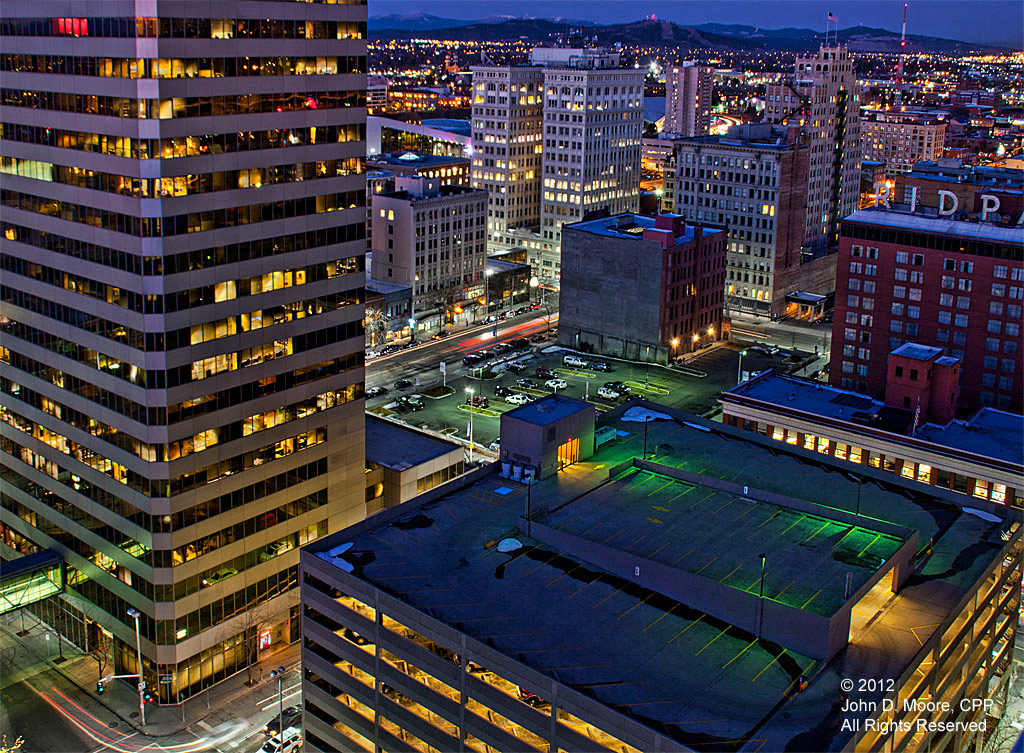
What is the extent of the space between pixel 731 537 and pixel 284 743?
36.4 metres

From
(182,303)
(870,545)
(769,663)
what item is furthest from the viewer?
(182,303)

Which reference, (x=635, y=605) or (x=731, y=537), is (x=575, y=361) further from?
(x=635, y=605)

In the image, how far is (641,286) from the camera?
172 meters

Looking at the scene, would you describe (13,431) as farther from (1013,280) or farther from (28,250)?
(1013,280)

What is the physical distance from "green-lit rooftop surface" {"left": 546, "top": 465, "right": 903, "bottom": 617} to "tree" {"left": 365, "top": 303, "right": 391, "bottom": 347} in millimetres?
97622

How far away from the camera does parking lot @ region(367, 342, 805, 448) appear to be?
147 meters

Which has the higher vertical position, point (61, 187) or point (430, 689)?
point (61, 187)

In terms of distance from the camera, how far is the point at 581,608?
65.0 metres

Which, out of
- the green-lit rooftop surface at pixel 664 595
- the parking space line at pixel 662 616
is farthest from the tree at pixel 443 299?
the parking space line at pixel 662 616

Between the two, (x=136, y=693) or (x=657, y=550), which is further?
(x=136, y=693)

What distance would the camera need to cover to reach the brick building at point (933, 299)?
11956 cm

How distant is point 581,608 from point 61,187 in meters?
52.9

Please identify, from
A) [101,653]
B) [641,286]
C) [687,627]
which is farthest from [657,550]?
[641,286]

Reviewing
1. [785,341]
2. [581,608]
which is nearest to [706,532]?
[581,608]
